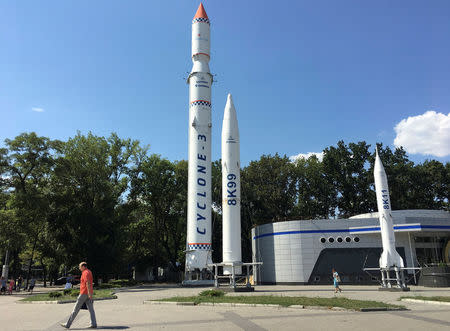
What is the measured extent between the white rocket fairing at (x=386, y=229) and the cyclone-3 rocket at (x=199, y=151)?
14034 millimetres

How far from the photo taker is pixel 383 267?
24.1 m

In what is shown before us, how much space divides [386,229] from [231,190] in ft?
38.1

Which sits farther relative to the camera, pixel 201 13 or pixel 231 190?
pixel 201 13

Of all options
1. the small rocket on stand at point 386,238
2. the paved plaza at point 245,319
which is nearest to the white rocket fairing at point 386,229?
the small rocket on stand at point 386,238

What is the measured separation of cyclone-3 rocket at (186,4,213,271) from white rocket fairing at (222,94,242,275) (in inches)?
136

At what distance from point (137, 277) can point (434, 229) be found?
133 ft

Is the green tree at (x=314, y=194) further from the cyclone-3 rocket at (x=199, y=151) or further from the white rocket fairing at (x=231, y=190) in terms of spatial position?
the white rocket fairing at (x=231, y=190)

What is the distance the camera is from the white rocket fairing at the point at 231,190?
27.1 metres

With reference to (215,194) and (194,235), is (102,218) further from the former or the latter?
(215,194)

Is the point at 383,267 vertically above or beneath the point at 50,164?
beneath

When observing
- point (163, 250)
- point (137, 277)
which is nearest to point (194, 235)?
point (163, 250)

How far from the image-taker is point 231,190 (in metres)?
28.1

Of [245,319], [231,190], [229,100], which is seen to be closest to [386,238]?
[231,190]

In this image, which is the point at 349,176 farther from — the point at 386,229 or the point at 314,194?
the point at 386,229
